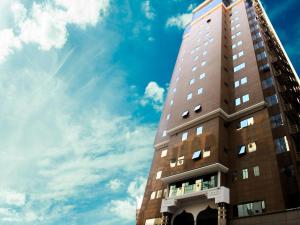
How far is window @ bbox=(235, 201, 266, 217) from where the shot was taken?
86.4 feet

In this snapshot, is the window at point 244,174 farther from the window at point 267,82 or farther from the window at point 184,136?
the window at point 267,82

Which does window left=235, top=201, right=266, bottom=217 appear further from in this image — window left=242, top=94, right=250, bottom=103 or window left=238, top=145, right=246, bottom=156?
window left=242, top=94, right=250, bottom=103

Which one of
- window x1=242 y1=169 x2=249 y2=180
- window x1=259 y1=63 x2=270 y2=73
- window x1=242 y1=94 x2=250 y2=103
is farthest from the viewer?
window x1=259 y1=63 x2=270 y2=73

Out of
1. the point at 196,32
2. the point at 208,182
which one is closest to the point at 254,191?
the point at 208,182

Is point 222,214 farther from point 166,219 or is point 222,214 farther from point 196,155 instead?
point 196,155

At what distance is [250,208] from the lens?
2706cm

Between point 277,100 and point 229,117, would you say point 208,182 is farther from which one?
point 277,100

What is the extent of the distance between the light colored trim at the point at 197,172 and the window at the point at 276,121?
22.6 ft

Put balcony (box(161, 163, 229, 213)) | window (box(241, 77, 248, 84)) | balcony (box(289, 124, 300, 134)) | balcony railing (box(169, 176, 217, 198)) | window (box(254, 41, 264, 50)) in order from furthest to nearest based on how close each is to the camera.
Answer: window (box(254, 41, 264, 50)) < window (box(241, 77, 248, 84)) < balcony (box(289, 124, 300, 134)) < balcony railing (box(169, 176, 217, 198)) < balcony (box(161, 163, 229, 213))

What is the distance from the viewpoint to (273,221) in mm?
24094

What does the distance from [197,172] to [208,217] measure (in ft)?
16.8

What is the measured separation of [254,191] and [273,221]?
3.93 m

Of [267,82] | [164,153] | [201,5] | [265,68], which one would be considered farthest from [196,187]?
[201,5]

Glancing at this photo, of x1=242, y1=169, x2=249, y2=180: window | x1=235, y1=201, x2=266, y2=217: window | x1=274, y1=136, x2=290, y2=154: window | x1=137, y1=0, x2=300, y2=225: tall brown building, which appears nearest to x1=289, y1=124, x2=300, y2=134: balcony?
x1=137, y1=0, x2=300, y2=225: tall brown building
